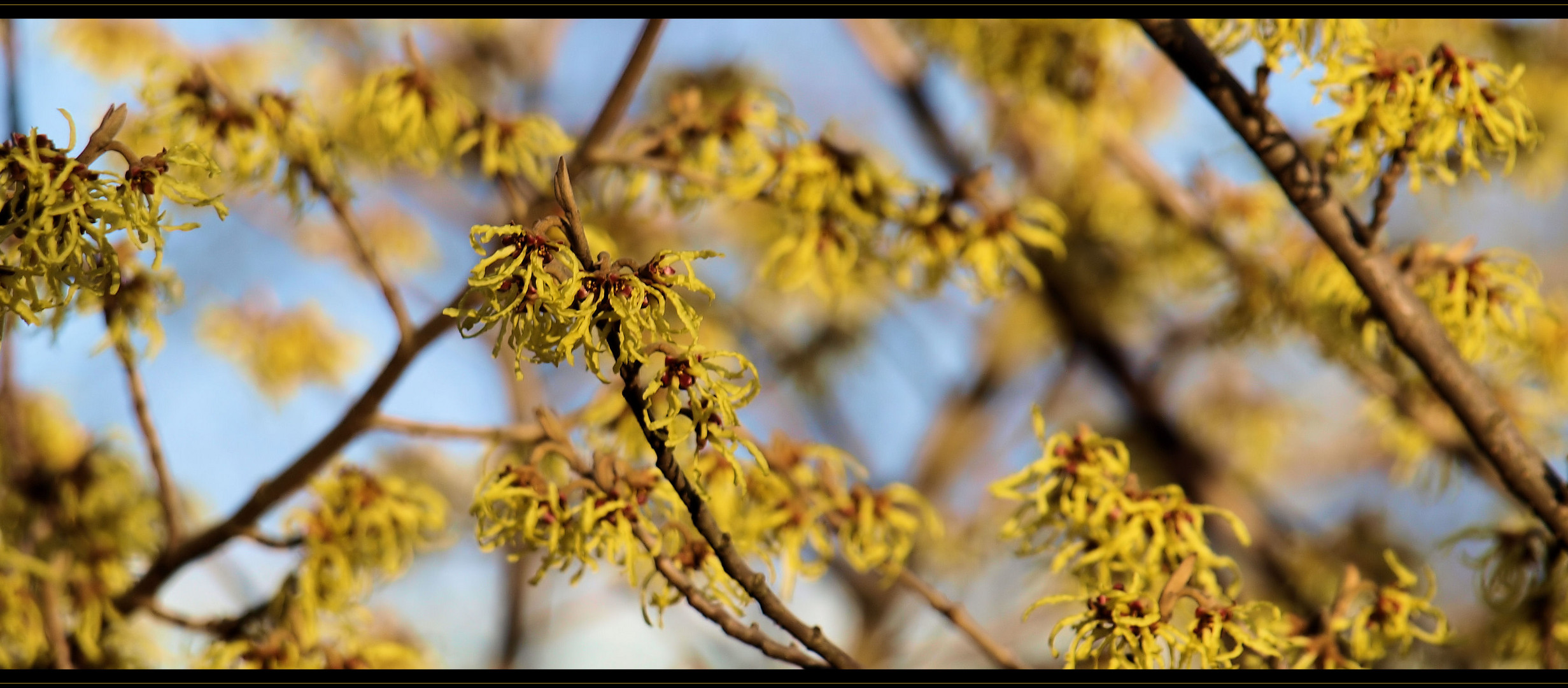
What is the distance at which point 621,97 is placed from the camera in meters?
1.83

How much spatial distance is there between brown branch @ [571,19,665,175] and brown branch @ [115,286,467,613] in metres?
0.39

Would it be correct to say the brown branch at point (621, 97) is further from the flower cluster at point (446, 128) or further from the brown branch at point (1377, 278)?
the brown branch at point (1377, 278)

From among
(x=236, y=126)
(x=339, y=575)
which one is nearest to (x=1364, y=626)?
(x=339, y=575)

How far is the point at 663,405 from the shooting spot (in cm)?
170

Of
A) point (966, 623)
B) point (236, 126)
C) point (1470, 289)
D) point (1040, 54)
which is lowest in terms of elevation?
point (1470, 289)

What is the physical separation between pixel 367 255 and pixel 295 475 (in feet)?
1.47

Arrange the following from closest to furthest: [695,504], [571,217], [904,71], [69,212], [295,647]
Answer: [571,217], [69,212], [695,504], [295,647], [904,71]

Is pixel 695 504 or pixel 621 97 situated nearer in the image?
pixel 695 504

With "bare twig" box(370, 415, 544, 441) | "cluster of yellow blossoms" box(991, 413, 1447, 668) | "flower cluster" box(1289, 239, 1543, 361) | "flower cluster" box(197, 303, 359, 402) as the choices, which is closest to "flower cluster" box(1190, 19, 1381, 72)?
"flower cluster" box(1289, 239, 1543, 361)

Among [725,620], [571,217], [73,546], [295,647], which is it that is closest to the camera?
[571,217]

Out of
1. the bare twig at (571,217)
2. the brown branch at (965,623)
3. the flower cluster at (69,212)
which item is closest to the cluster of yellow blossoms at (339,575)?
the flower cluster at (69,212)

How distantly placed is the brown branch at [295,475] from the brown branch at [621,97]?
0.39m

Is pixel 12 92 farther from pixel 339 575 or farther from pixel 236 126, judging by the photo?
pixel 339 575
